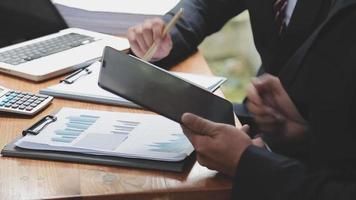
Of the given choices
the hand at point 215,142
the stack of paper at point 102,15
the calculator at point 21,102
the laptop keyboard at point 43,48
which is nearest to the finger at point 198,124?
the hand at point 215,142

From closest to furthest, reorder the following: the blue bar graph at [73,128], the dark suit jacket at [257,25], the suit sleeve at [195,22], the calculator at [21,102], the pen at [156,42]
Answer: the blue bar graph at [73,128]
the calculator at [21,102]
the dark suit jacket at [257,25]
the pen at [156,42]
the suit sleeve at [195,22]

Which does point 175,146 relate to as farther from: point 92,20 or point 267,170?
point 92,20

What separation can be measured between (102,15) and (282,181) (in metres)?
0.81

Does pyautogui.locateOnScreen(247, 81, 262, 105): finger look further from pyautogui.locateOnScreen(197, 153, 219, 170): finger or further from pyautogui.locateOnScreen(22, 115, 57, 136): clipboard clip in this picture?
pyautogui.locateOnScreen(22, 115, 57, 136): clipboard clip

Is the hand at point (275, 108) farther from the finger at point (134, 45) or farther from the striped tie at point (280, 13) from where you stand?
the finger at point (134, 45)

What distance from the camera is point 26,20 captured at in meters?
1.35

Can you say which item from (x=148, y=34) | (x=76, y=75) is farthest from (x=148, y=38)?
(x=76, y=75)

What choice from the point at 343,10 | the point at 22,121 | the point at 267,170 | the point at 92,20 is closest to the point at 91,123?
the point at 22,121

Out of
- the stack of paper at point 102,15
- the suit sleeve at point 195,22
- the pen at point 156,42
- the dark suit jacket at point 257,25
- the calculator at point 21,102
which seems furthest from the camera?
the stack of paper at point 102,15

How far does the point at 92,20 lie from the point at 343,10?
73 cm

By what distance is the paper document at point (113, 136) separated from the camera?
83 centimetres

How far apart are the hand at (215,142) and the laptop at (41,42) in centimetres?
45

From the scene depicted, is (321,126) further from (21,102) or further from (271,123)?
(21,102)

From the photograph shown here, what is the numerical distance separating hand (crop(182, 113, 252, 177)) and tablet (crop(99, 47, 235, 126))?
0.09 ft
